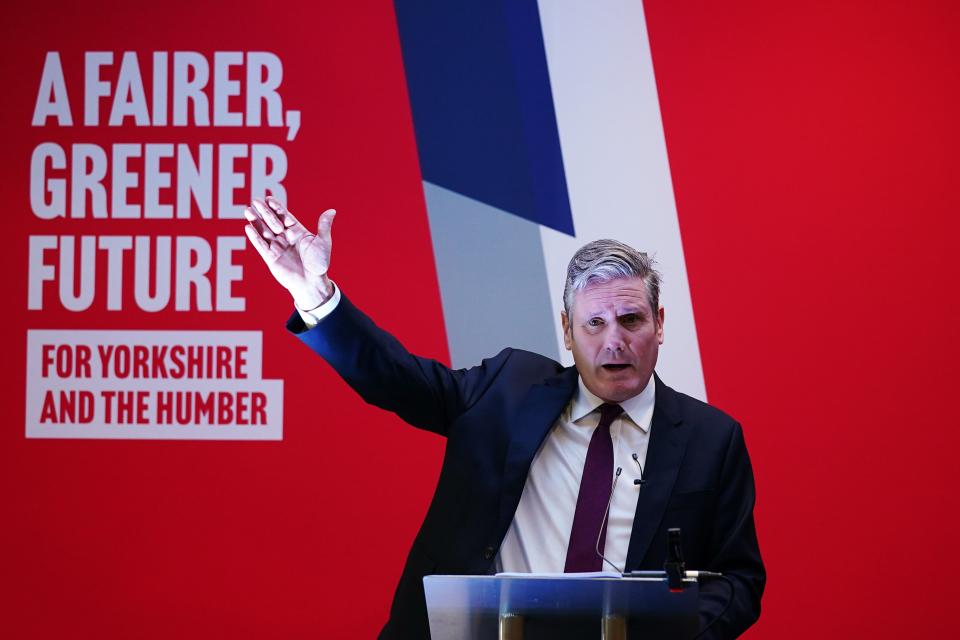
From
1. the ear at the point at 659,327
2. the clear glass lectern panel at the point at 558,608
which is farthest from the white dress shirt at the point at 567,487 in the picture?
the clear glass lectern panel at the point at 558,608

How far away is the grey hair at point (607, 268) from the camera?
252 cm

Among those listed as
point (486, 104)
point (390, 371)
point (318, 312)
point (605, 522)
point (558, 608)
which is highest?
point (486, 104)

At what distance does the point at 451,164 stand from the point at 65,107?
1.39 m

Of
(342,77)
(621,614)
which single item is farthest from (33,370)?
(621,614)

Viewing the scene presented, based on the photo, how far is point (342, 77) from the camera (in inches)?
150

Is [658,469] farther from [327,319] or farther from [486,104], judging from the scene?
[486,104]

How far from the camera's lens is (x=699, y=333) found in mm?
3725

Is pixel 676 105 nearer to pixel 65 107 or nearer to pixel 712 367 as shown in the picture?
pixel 712 367

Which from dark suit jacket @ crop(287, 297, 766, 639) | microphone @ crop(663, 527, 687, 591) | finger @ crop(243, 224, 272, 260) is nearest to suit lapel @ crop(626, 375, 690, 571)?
dark suit jacket @ crop(287, 297, 766, 639)

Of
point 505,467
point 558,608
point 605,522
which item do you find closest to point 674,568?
point 558,608

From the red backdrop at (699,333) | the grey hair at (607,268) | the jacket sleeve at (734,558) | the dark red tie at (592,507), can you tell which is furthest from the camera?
the red backdrop at (699,333)

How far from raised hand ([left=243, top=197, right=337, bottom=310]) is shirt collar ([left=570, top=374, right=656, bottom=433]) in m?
0.67

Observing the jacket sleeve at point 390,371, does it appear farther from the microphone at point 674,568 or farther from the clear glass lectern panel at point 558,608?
the microphone at point 674,568

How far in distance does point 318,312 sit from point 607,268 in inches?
26.7
